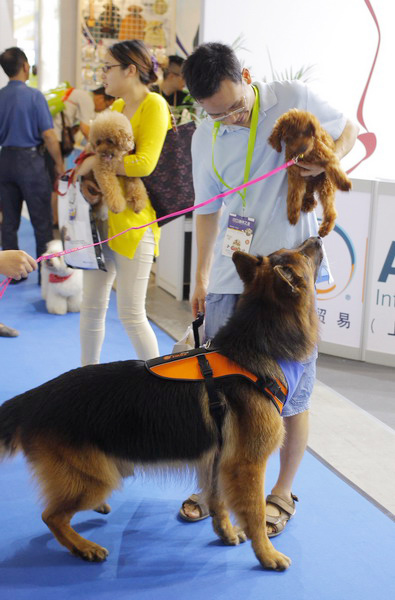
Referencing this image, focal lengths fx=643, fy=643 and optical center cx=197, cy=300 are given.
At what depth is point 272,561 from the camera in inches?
95.1

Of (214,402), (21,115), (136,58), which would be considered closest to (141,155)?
(136,58)

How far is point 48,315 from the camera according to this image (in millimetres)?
5691

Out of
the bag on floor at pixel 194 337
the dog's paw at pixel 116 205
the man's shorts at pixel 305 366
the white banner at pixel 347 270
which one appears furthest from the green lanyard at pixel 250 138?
the white banner at pixel 347 270

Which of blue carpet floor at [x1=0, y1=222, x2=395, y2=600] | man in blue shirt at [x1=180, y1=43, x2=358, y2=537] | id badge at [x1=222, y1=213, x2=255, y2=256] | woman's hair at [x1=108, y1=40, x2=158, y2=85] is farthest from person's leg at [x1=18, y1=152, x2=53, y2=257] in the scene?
id badge at [x1=222, y1=213, x2=255, y2=256]

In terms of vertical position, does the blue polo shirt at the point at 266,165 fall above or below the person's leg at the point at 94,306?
above

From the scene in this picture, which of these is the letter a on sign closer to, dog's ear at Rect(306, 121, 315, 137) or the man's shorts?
the man's shorts

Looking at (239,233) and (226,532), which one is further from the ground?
(239,233)

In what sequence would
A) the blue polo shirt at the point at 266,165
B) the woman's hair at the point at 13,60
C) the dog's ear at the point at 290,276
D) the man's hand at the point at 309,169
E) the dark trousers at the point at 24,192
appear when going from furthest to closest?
the dark trousers at the point at 24,192
the woman's hair at the point at 13,60
the blue polo shirt at the point at 266,165
the man's hand at the point at 309,169
the dog's ear at the point at 290,276

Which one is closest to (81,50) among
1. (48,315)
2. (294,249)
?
(48,315)

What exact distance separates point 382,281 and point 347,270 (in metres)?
0.26

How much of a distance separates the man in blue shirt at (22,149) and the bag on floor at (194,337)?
159 inches

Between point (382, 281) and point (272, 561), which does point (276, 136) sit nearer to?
point (272, 561)

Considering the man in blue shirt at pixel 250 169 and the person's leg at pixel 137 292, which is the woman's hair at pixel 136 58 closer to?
the person's leg at pixel 137 292

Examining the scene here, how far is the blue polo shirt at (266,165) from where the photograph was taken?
7.88 ft
